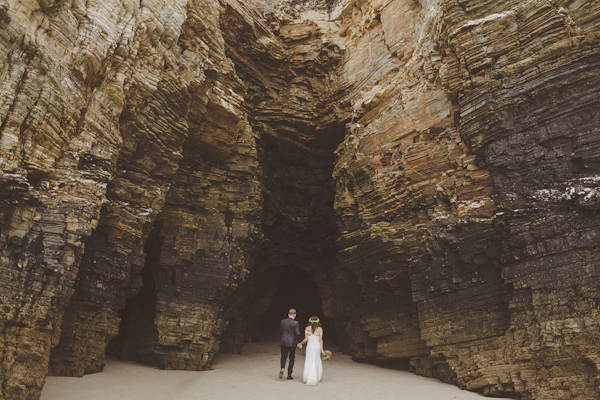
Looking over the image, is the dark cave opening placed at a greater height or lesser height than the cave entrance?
lesser

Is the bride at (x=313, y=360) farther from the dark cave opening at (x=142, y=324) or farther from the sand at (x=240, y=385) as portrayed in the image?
the dark cave opening at (x=142, y=324)

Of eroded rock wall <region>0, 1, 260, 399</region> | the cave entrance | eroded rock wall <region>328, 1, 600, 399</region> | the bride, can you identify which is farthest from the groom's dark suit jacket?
the cave entrance

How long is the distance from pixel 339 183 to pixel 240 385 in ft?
31.9

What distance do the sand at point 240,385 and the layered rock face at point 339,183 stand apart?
2.75ft

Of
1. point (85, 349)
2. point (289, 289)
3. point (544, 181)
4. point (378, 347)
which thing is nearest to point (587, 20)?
point (544, 181)

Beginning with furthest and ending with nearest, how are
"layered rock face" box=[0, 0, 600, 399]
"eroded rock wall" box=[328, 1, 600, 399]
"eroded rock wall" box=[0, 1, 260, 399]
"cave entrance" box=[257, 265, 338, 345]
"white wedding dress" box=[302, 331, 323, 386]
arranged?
"cave entrance" box=[257, 265, 338, 345], "white wedding dress" box=[302, 331, 323, 386], "eroded rock wall" box=[328, 1, 600, 399], "layered rock face" box=[0, 0, 600, 399], "eroded rock wall" box=[0, 1, 260, 399]

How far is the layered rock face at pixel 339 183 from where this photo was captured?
9.46 meters

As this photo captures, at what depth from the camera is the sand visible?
988 cm

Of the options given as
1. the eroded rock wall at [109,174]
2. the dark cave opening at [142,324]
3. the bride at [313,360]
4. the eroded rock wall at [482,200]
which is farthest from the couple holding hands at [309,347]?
the dark cave opening at [142,324]

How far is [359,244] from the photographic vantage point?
1620cm

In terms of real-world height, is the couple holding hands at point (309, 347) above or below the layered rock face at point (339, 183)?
below

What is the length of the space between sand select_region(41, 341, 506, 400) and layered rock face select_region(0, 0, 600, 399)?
0.84 metres

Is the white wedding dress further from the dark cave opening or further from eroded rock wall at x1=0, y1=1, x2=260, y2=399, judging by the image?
the dark cave opening

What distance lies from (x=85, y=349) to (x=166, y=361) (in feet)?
10.9
